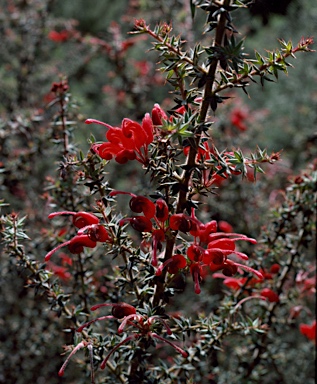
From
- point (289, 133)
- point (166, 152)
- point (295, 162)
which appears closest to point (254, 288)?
point (166, 152)

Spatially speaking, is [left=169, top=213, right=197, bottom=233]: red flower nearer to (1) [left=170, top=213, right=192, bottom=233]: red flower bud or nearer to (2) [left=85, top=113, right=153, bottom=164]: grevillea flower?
(1) [left=170, top=213, right=192, bottom=233]: red flower bud

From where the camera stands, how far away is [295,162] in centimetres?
318

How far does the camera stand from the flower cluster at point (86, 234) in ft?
2.95

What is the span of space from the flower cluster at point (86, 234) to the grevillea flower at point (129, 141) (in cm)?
12

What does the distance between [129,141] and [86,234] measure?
189 millimetres

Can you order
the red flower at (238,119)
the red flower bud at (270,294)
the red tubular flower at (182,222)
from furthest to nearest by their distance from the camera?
the red flower at (238,119)
the red flower bud at (270,294)
the red tubular flower at (182,222)

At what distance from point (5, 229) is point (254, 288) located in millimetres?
660

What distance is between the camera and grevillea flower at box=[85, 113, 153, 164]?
0.91m

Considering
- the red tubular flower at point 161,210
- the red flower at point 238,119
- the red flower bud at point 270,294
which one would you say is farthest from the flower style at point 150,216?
the red flower at point 238,119

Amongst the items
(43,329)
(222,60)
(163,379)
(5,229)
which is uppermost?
(222,60)

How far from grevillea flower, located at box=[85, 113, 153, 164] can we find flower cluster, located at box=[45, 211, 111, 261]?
0.12 metres

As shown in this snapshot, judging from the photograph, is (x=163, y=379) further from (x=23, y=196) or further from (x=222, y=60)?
(x=23, y=196)

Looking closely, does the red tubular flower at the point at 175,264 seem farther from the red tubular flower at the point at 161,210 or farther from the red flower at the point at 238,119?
the red flower at the point at 238,119

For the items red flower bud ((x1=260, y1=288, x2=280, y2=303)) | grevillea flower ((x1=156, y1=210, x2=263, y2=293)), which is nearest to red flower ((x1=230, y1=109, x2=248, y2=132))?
red flower bud ((x1=260, y1=288, x2=280, y2=303))
